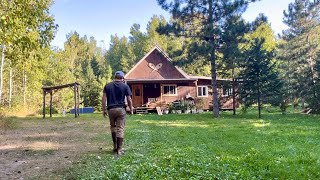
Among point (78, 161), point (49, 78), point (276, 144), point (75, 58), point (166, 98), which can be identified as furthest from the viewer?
point (75, 58)

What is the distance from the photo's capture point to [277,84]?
19844 mm

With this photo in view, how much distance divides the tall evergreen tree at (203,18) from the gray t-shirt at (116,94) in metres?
13.5

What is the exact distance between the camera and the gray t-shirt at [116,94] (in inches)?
275

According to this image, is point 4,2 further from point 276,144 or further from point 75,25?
point 75,25

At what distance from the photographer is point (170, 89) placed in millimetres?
31016

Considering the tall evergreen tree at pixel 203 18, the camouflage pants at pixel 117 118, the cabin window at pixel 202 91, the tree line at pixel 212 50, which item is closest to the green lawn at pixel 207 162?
the camouflage pants at pixel 117 118

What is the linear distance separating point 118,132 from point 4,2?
5.97 metres

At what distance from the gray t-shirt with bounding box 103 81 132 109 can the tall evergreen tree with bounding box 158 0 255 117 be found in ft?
44.1

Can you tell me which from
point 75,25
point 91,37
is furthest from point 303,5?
point 91,37

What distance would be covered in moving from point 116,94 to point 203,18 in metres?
15.3

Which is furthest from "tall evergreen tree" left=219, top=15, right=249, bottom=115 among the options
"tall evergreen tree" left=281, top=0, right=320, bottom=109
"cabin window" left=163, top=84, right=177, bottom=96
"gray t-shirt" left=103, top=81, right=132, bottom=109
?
"gray t-shirt" left=103, top=81, right=132, bottom=109

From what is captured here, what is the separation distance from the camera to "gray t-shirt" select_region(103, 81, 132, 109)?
697 cm

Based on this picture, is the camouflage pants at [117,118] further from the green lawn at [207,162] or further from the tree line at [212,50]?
the tree line at [212,50]

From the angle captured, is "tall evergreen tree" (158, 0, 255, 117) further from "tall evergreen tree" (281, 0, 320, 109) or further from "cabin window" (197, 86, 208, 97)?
"tall evergreen tree" (281, 0, 320, 109)
